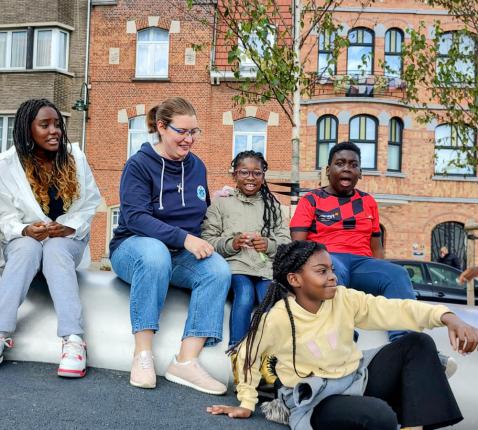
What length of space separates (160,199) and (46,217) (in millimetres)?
623

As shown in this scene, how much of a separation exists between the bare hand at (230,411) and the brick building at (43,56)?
47.0ft

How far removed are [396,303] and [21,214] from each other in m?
1.96

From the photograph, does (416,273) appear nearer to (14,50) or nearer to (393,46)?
(393,46)

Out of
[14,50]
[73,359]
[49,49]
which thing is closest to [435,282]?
[73,359]

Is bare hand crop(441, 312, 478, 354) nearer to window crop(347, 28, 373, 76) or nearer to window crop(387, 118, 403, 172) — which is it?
window crop(387, 118, 403, 172)

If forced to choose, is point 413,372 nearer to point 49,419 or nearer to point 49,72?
point 49,419

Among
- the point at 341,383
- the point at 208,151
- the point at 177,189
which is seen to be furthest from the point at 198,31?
the point at 341,383

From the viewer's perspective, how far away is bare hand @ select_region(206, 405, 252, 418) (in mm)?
2461

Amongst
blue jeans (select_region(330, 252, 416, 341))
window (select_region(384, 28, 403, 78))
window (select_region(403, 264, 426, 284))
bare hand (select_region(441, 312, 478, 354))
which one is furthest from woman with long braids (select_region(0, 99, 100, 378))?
window (select_region(384, 28, 403, 78))

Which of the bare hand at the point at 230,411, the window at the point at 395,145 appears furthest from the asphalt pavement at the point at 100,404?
the window at the point at 395,145

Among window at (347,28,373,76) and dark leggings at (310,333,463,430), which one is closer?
dark leggings at (310,333,463,430)

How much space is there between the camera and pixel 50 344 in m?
3.03

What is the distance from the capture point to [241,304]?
302cm

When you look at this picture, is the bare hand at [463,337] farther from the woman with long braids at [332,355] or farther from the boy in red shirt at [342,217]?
the boy in red shirt at [342,217]
